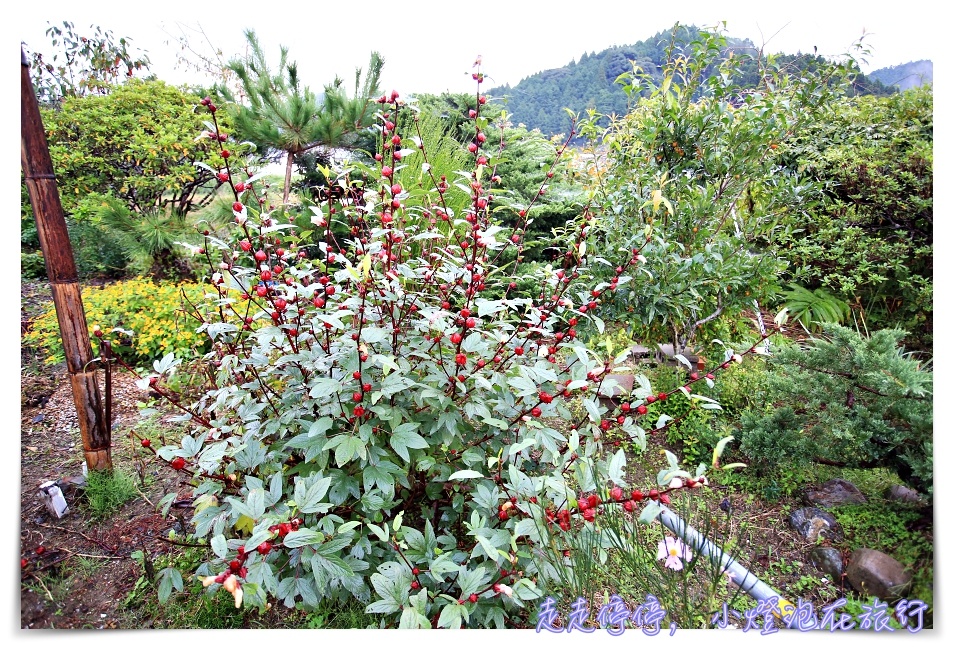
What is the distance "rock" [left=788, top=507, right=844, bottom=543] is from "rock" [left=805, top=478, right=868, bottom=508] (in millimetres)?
40

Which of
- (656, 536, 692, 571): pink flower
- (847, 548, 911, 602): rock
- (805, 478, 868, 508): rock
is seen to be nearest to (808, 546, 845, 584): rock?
(847, 548, 911, 602): rock

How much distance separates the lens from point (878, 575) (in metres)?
1.10

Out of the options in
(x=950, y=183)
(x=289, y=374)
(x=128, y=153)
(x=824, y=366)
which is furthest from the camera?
(x=128, y=153)

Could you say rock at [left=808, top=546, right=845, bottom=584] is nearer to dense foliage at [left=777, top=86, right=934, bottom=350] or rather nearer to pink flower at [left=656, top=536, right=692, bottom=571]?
pink flower at [left=656, top=536, right=692, bottom=571]

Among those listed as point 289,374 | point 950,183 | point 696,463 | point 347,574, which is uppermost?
point 950,183

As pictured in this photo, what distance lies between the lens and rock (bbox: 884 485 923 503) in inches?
45.4

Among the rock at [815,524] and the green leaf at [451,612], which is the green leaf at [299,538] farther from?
the rock at [815,524]

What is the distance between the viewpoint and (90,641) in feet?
3.56

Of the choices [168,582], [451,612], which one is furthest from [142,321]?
[451,612]

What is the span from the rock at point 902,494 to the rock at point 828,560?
7.4 inches

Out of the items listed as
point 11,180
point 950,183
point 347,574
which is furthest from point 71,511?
point 950,183

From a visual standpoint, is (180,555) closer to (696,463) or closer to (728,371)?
(696,463)

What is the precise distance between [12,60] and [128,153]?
5.72ft

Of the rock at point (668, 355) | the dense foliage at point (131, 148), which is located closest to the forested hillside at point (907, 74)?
the rock at point (668, 355)
